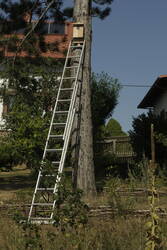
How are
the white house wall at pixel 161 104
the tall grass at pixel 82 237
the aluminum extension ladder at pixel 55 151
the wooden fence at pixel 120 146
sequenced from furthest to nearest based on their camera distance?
the wooden fence at pixel 120 146 < the white house wall at pixel 161 104 < the aluminum extension ladder at pixel 55 151 < the tall grass at pixel 82 237

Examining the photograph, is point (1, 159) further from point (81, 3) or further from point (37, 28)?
point (81, 3)

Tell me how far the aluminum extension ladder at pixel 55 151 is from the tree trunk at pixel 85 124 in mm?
207

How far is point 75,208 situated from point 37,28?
854cm

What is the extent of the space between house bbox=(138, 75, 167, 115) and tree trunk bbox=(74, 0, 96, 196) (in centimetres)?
826

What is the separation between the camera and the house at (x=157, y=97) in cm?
1937

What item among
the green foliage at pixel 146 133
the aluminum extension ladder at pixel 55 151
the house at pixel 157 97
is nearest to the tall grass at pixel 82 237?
the aluminum extension ladder at pixel 55 151

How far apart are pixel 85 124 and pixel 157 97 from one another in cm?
1343

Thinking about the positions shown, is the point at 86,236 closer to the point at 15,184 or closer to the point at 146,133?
the point at 15,184

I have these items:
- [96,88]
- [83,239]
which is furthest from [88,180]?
[96,88]

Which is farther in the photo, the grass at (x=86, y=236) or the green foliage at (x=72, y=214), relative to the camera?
the green foliage at (x=72, y=214)

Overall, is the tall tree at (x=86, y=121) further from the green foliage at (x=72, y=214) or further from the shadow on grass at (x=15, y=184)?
the green foliage at (x=72, y=214)

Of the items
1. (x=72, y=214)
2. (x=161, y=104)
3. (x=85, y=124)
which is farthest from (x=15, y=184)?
(x=161, y=104)

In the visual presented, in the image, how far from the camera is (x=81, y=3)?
1034 cm

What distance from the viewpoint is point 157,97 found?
22.6 meters
